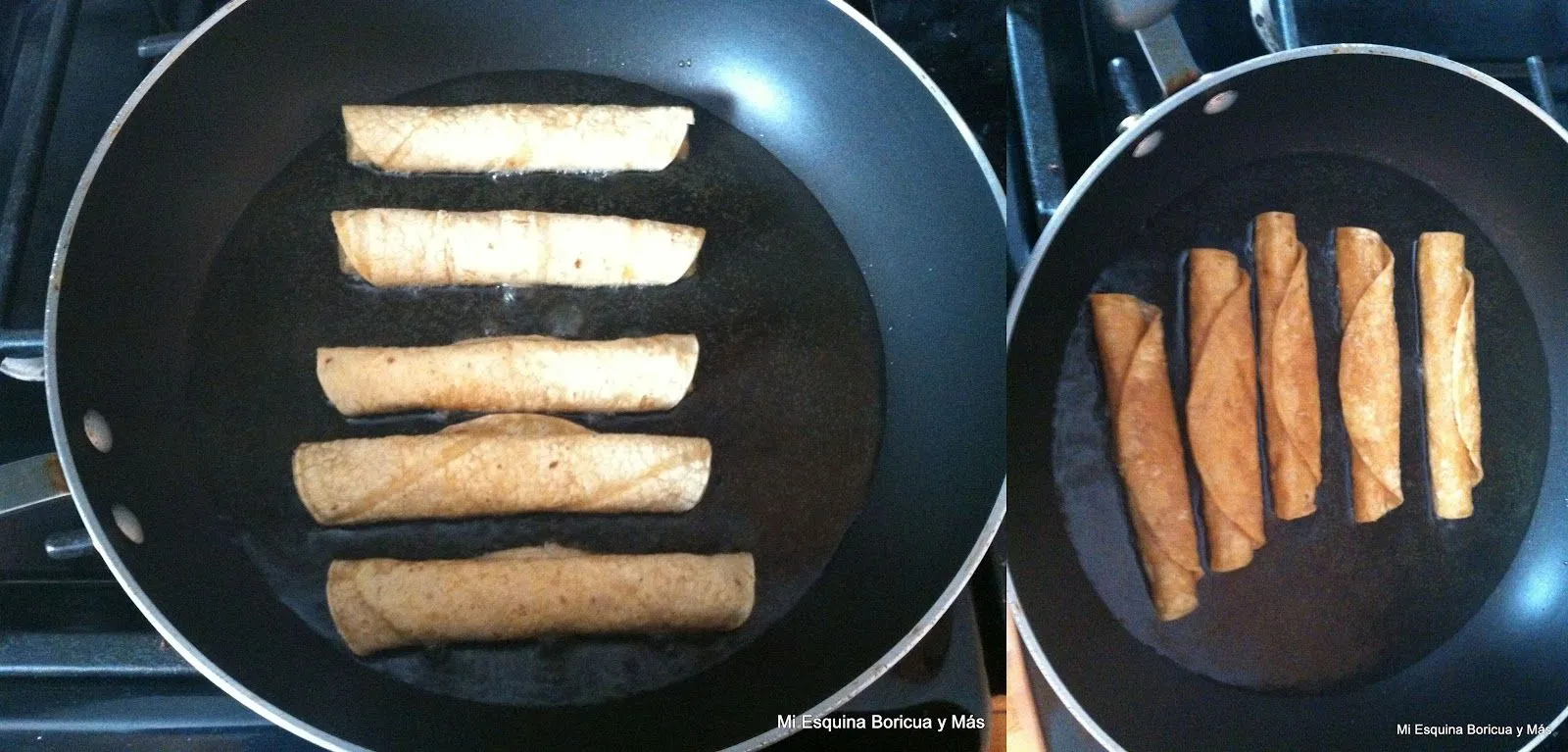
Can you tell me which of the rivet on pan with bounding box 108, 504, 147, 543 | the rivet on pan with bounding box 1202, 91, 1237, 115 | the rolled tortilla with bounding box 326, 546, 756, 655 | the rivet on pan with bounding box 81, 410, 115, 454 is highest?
the rivet on pan with bounding box 1202, 91, 1237, 115

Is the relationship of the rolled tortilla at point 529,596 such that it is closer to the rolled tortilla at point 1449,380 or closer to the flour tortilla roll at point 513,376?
the flour tortilla roll at point 513,376

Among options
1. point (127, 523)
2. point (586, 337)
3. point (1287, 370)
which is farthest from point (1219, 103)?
point (127, 523)

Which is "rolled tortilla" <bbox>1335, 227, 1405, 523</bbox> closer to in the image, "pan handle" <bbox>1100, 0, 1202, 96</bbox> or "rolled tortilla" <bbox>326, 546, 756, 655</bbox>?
"pan handle" <bbox>1100, 0, 1202, 96</bbox>

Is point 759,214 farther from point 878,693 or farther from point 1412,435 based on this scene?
point 1412,435

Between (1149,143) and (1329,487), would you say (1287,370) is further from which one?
(1149,143)

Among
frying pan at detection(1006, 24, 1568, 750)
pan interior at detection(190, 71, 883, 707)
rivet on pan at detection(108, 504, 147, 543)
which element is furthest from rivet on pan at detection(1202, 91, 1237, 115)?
rivet on pan at detection(108, 504, 147, 543)

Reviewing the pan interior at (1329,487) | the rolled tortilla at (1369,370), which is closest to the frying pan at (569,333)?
the pan interior at (1329,487)

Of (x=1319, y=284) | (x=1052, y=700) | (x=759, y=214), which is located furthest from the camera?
(x=759, y=214)

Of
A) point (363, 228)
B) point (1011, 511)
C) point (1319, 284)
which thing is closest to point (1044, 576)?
point (1011, 511)
